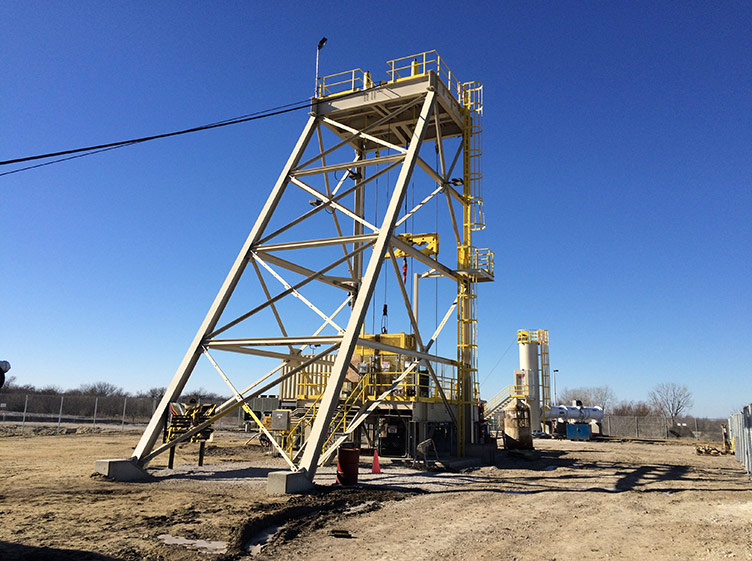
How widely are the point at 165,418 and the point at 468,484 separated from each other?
24.2ft

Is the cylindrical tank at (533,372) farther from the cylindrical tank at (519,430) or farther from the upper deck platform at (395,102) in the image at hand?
the upper deck platform at (395,102)

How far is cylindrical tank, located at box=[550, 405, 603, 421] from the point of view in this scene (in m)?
45.2

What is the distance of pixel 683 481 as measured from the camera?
15.9m

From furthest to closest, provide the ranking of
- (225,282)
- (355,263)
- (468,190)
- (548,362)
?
(548,362), (468,190), (355,263), (225,282)

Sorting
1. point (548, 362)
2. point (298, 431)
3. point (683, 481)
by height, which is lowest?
point (683, 481)

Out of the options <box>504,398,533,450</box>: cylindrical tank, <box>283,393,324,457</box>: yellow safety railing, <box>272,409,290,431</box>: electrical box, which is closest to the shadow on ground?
<box>272,409,290,431</box>: electrical box

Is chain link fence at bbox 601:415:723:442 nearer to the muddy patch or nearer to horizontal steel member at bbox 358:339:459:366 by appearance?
horizontal steel member at bbox 358:339:459:366

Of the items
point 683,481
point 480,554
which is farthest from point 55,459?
point 683,481

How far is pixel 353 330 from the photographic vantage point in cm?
1205

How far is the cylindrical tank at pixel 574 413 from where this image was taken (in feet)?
148

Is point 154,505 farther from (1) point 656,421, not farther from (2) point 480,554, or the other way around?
(1) point 656,421

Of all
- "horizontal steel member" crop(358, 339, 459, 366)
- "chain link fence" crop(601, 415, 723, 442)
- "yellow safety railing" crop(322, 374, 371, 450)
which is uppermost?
"horizontal steel member" crop(358, 339, 459, 366)

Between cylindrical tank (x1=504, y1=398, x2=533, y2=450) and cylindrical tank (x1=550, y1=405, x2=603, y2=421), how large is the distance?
1995 cm

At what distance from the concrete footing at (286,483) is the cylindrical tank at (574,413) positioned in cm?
3798
